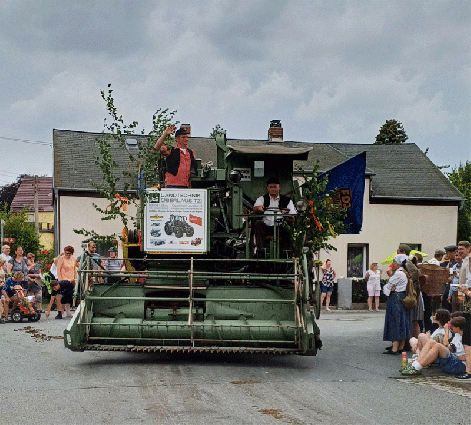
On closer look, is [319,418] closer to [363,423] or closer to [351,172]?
[363,423]

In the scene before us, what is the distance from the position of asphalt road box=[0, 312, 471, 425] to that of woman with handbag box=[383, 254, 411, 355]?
13.6 inches

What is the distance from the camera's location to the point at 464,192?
4669cm

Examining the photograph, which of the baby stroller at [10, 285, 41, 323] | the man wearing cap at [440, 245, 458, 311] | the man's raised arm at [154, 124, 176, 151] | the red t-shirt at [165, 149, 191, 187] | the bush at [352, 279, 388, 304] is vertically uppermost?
the man's raised arm at [154, 124, 176, 151]

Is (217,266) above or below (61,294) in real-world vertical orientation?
above

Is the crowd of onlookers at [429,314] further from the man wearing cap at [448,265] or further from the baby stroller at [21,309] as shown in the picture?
the baby stroller at [21,309]

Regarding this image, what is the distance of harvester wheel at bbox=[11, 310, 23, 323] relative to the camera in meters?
18.0

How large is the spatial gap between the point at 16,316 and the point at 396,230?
20516 millimetres

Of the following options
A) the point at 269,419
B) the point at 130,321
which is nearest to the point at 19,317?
the point at 130,321

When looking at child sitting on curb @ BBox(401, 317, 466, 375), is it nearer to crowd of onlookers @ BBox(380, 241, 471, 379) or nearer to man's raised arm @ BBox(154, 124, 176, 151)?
crowd of onlookers @ BBox(380, 241, 471, 379)

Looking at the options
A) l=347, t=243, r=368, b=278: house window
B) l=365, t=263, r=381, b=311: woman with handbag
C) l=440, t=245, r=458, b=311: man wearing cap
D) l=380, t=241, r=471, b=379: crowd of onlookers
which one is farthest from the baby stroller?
l=347, t=243, r=368, b=278: house window

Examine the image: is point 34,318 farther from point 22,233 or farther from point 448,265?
point 22,233

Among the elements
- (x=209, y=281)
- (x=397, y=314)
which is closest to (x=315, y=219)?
(x=209, y=281)

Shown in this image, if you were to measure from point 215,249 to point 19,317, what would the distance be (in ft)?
25.5

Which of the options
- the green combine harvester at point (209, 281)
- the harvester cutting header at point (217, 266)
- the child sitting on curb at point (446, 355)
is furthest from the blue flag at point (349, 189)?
the child sitting on curb at point (446, 355)
